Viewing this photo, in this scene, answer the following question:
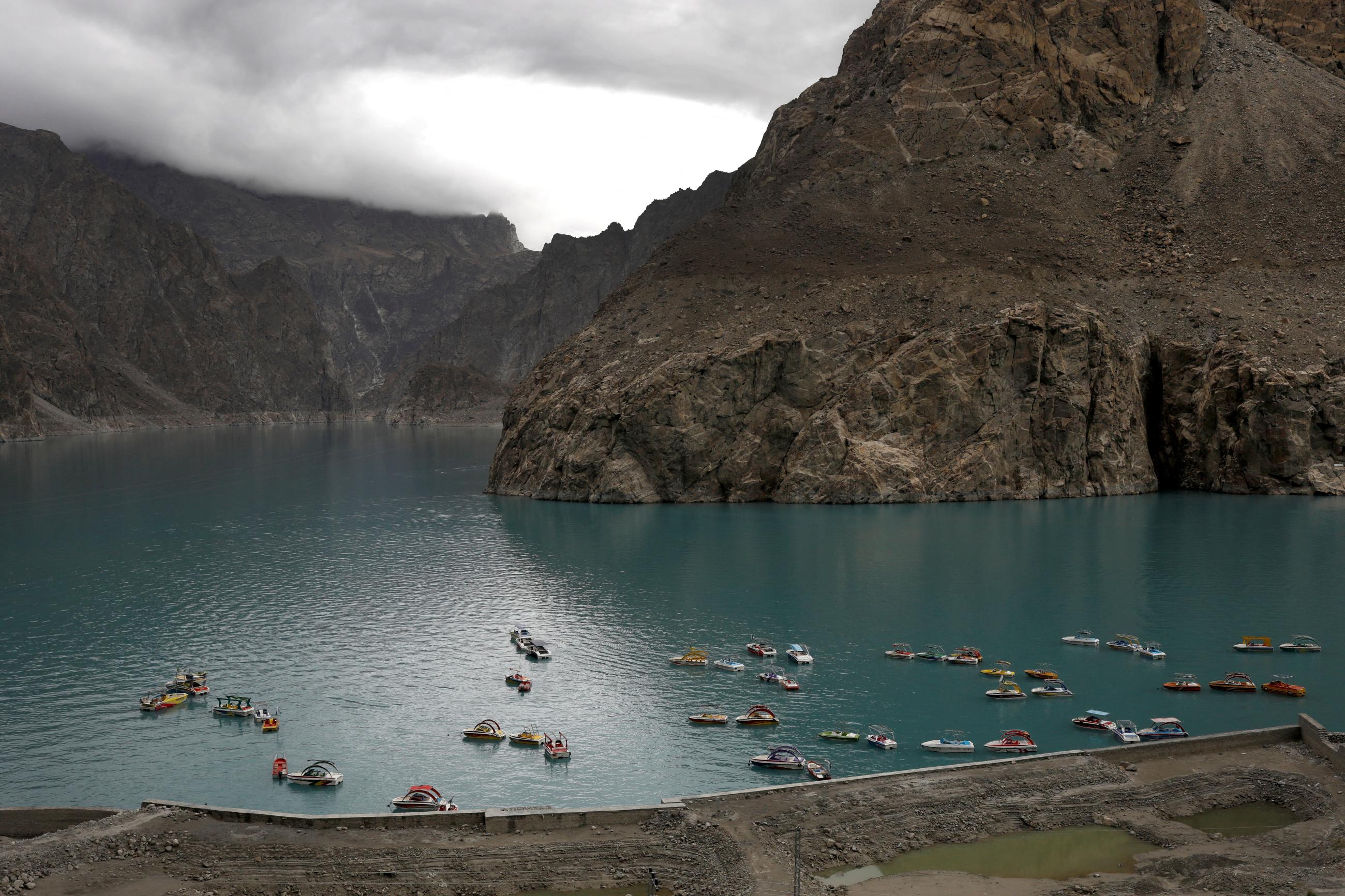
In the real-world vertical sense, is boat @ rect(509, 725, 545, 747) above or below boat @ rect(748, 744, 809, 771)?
below

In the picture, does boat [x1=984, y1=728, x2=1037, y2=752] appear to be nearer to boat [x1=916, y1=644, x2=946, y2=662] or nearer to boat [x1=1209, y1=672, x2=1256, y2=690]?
boat [x1=916, y1=644, x2=946, y2=662]

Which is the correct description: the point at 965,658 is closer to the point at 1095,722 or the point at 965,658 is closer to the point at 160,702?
the point at 1095,722

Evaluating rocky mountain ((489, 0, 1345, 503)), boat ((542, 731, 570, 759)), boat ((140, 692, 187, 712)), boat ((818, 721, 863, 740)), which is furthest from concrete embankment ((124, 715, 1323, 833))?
rocky mountain ((489, 0, 1345, 503))

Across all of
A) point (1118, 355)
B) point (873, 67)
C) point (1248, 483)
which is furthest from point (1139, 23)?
point (1248, 483)

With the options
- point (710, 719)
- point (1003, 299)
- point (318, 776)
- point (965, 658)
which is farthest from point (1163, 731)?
point (1003, 299)

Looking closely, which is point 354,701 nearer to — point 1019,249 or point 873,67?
point 1019,249

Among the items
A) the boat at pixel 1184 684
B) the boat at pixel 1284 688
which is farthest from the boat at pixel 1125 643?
the boat at pixel 1284 688

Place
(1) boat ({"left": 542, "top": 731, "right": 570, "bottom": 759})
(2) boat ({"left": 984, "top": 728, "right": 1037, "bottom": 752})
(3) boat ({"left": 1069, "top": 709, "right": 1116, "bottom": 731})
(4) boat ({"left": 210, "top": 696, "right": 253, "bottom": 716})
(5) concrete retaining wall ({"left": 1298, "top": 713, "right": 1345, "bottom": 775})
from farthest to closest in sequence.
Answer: (4) boat ({"left": 210, "top": 696, "right": 253, "bottom": 716}), (3) boat ({"left": 1069, "top": 709, "right": 1116, "bottom": 731}), (1) boat ({"left": 542, "top": 731, "right": 570, "bottom": 759}), (2) boat ({"left": 984, "top": 728, "right": 1037, "bottom": 752}), (5) concrete retaining wall ({"left": 1298, "top": 713, "right": 1345, "bottom": 775})
